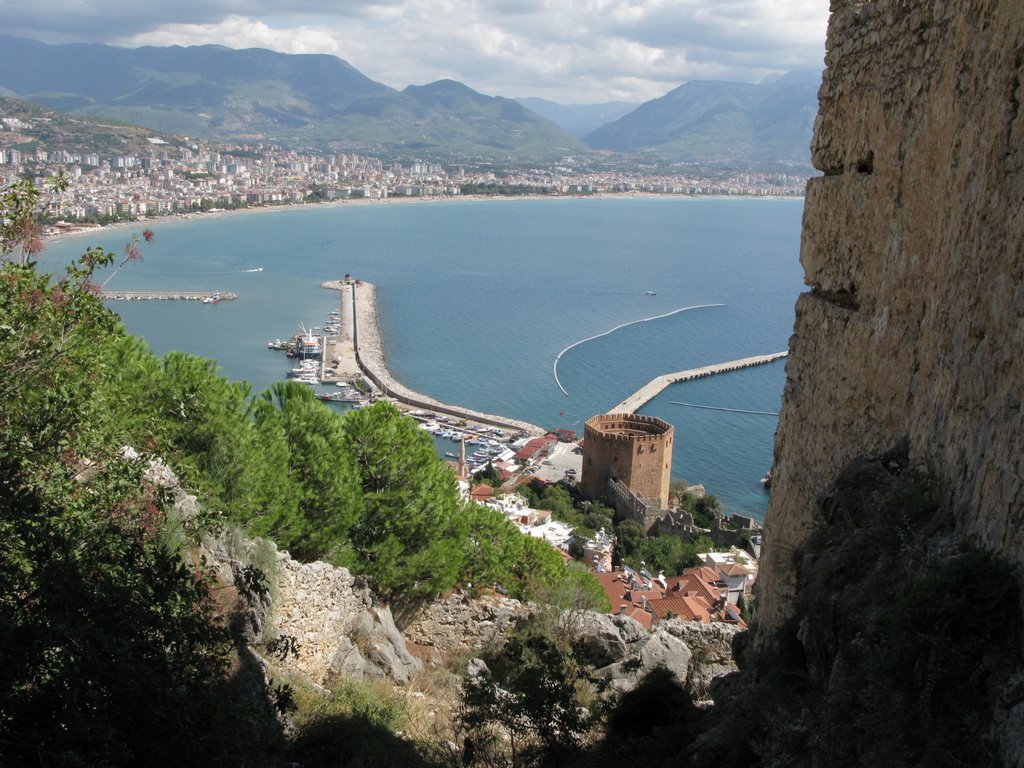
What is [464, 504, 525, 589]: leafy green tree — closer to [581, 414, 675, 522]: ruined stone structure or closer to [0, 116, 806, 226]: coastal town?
[581, 414, 675, 522]: ruined stone structure

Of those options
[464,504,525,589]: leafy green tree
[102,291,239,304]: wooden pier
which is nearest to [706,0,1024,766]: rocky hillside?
[464,504,525,589]: leafy green tree

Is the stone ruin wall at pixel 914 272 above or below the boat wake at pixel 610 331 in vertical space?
above

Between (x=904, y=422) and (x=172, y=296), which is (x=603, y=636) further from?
(x=172, y=296)

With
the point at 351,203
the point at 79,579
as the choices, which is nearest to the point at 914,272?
the point at 79,579

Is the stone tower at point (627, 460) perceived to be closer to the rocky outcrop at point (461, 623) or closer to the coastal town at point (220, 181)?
the rocky outcrop at point (461, 623)

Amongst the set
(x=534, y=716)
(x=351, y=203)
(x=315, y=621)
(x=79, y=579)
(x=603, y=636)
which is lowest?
(x=603, y=636)

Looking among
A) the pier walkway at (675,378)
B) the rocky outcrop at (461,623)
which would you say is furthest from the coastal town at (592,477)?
the rocky outcrop at (461,623)
